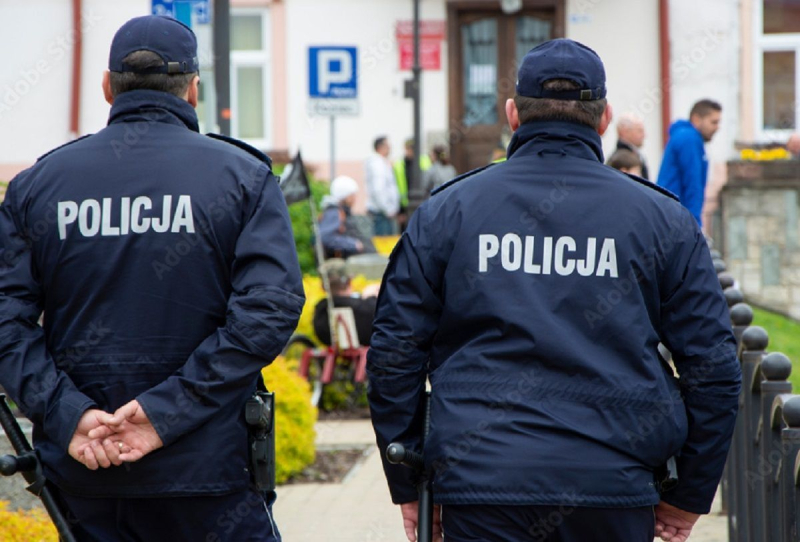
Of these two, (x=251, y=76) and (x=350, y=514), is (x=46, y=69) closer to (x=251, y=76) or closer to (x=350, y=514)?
(x=251, y=76)

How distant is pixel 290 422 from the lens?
24.7ft

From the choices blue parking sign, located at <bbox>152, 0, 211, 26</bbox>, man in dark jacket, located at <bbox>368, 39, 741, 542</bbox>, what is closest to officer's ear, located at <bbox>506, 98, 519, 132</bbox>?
man in dark jacket, located at <bbox>368, 39, 741, 542</bbox>

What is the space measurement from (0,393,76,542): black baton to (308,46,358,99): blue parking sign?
10.2 metres

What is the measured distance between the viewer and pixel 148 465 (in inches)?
131

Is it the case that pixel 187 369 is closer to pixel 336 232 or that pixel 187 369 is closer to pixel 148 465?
pixel 148 465

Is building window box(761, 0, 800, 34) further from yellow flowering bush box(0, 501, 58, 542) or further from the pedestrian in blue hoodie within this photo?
yellow flowering bush box(0, 501, 58, 542)

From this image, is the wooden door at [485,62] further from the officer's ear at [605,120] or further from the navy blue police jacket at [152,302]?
the navy blue police jacket at [152,302]

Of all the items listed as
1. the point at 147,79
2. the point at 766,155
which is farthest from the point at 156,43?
the point at 766,155

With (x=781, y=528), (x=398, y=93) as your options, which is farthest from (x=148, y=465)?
(x=398, y=93)

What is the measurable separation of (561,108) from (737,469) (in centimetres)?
280

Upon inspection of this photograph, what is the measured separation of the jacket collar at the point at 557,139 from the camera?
3332 millimetres

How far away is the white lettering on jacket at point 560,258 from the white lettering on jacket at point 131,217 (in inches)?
31.7

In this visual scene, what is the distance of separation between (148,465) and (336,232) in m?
10.3

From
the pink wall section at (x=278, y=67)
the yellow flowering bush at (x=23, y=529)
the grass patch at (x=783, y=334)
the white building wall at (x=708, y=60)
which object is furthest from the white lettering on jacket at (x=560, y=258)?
the pink wall section at (x=278, y=67)
